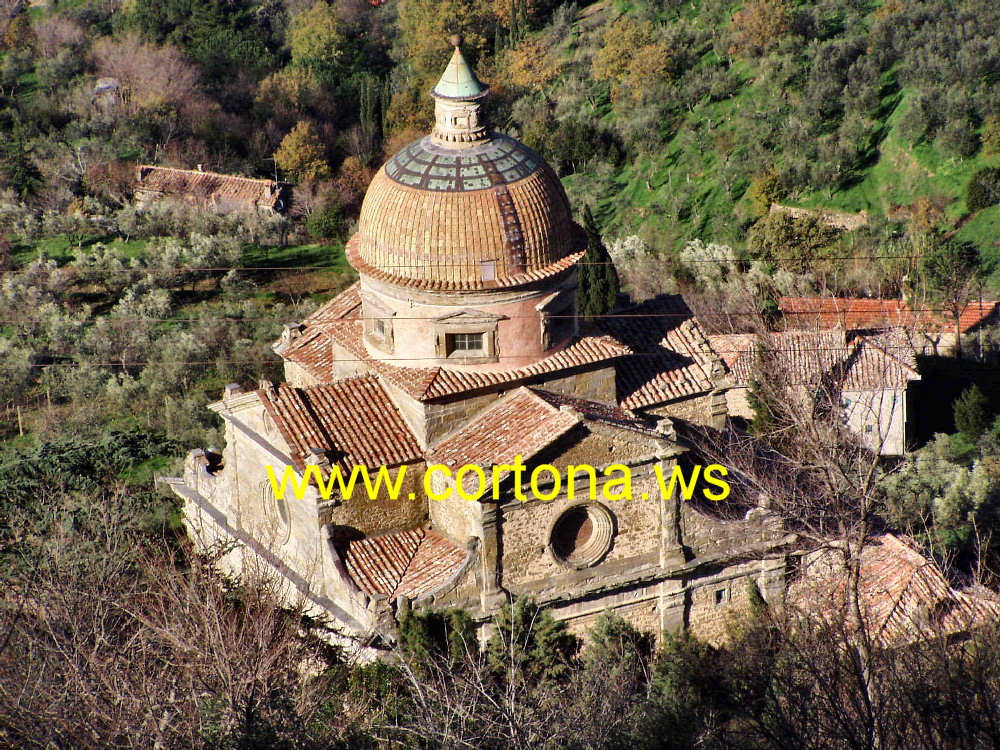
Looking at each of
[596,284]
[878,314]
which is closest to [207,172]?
[596,284]

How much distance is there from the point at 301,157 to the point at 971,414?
36652 mm

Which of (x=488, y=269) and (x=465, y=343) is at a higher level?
(x=488, y=269)

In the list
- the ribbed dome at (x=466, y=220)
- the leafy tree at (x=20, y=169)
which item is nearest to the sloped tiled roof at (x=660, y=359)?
the ribbed dome at (x=466, y=220)

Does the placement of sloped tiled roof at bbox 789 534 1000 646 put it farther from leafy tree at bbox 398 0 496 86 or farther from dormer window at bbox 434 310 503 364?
leafy tree at bbox 398 0 496 86

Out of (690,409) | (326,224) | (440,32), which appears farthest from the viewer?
(440,32)

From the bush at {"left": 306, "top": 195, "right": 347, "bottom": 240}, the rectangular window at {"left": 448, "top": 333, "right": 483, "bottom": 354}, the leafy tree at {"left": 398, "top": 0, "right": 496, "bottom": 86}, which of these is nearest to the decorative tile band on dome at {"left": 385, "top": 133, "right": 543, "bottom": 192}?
the rectangular window at {"left": 448, "top": 333, "right": 483, "bottom": 354}

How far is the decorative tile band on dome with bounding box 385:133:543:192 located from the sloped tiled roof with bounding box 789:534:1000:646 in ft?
35.3

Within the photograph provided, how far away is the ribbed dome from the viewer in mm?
25578

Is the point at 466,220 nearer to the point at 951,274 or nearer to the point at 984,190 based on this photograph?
the point at 951,274

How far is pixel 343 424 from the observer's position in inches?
1043

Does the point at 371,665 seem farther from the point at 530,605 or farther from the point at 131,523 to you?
the point at 131,523

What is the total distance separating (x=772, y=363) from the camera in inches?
1347

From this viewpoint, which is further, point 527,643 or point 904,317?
point 904,317

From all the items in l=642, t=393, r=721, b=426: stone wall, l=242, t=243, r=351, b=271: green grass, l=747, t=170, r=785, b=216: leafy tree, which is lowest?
l=242, t=243, r=351, b=271: green grass
